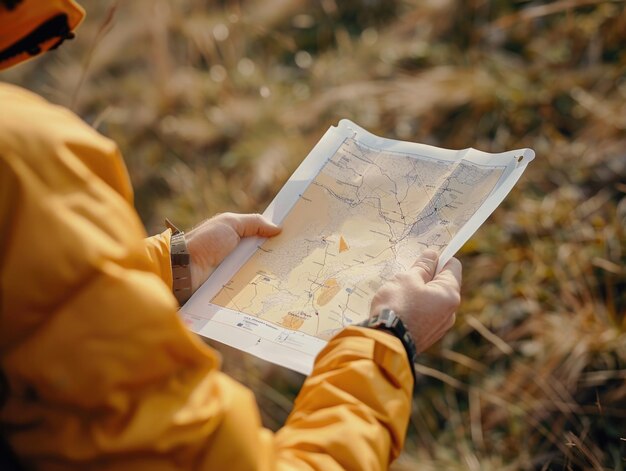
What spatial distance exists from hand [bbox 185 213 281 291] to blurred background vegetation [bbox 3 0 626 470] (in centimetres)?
78

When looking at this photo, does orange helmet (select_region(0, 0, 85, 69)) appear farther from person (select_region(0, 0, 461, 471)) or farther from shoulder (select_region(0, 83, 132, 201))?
shoulder (select_region(0, 83, 132, 201))

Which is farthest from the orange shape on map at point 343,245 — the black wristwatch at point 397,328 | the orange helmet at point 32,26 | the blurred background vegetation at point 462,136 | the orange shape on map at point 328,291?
the orange helmet at point 32,26

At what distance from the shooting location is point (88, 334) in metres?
0.89

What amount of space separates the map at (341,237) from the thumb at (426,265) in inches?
1.0

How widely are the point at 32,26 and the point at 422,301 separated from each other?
35.4 inches

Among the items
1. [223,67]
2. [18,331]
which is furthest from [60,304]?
[223,67]

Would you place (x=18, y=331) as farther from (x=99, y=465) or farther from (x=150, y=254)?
(x=150, y=254)

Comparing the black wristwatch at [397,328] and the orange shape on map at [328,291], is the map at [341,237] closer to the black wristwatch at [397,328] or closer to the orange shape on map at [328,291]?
the orange shape on map at [328,291]

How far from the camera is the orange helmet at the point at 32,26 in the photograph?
1.02 meters

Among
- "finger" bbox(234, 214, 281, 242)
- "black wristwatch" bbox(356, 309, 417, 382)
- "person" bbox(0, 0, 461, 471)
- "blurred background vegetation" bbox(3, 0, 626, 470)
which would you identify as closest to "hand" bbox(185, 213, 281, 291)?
"finger" bbox(234, 214, 281, 242)

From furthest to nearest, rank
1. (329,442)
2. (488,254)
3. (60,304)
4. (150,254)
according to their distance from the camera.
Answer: (488,254) < (150,254) < (329,442) < (60,304)

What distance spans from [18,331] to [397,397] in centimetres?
66

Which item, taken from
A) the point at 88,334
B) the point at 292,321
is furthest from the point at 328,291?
the point at 88,334

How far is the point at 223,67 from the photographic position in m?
4.74
